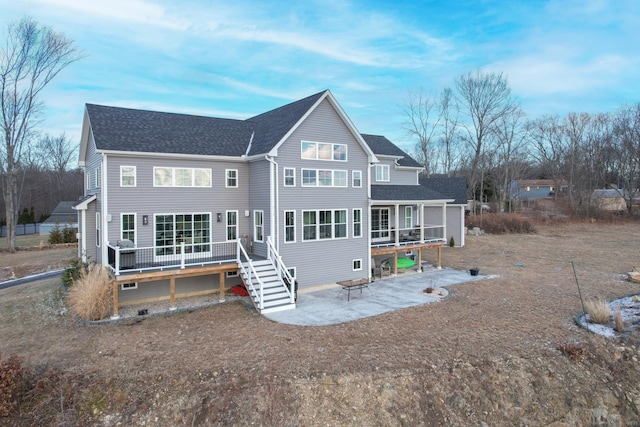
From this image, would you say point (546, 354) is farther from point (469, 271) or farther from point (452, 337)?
point (469, 271)

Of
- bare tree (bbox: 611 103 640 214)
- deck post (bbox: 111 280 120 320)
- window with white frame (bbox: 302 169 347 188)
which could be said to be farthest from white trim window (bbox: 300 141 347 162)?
bare tree (bbox: 611 103 640 214)

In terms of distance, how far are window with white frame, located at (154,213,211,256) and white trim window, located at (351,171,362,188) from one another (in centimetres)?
645

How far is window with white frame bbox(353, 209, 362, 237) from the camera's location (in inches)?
677

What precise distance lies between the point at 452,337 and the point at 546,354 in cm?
228

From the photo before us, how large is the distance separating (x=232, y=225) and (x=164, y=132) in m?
4.77

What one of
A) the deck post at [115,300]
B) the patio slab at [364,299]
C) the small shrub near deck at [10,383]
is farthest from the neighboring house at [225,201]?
the small shrub near deck at [10,383]

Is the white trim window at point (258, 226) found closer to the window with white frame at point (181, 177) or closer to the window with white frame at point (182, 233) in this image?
the window with white frame at point (182, 233)

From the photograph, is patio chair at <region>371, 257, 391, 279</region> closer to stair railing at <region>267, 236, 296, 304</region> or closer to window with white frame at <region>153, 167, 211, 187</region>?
stair railing at <region>267, 236, 296, 304</region>

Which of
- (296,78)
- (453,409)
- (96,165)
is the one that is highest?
(296,78)

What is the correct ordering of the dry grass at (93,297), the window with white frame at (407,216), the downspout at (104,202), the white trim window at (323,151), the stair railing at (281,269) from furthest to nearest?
the window with white frame at (407,216), the white trim window at (323,151), the stair railing at (281,269), the downspout at (104,202), the dry grass at (93,297)

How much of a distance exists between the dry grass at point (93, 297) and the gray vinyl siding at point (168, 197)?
5.81 ft

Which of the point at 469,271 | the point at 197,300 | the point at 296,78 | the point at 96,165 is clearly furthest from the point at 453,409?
the point at 296,78

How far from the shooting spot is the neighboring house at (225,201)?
1368 cm

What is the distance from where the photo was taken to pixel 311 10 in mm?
Answer: 18469
